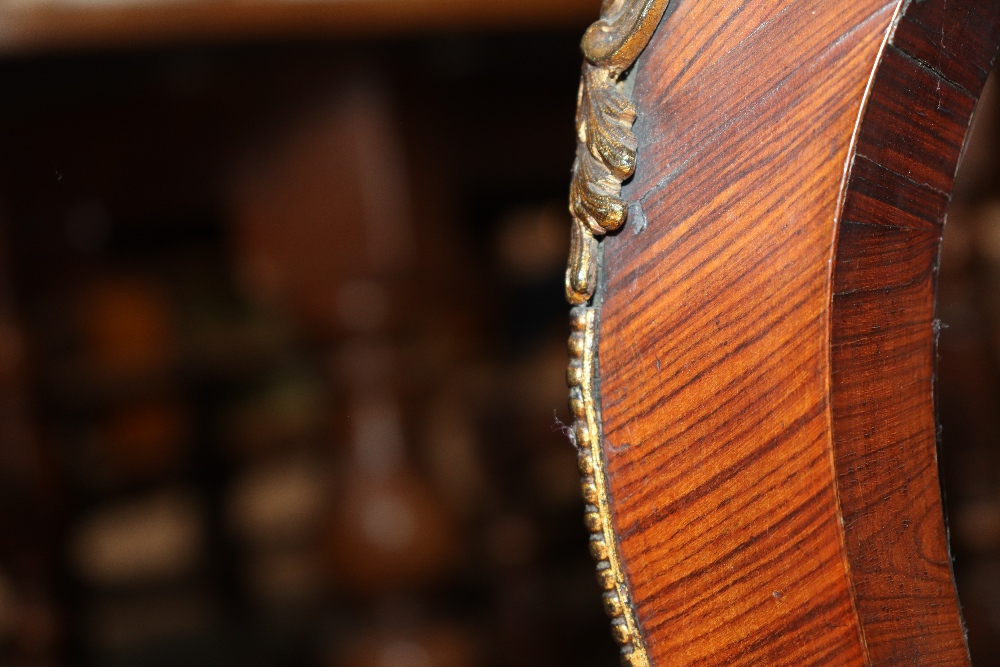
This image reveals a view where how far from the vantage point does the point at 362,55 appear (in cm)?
118

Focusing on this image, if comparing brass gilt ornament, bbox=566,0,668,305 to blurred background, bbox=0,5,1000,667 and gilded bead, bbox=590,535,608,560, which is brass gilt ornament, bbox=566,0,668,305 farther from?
blurred background, bbox=0,5,1000,667

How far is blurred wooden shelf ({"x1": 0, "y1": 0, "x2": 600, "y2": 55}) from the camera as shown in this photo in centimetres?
88

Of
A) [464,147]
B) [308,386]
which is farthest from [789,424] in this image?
[308,386]

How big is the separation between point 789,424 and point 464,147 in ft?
4.78

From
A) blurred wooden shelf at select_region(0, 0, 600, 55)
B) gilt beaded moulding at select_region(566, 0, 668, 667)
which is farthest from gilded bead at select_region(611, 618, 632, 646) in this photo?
blurred wooden shelf at select_region(0, 0, 600, 55)

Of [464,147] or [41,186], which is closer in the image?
[41,186]

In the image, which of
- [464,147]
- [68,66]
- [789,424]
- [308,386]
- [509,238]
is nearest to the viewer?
[789,424]

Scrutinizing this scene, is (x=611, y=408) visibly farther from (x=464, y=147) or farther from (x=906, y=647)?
(x=464, y=147)

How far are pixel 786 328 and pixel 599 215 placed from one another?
0.05 metres

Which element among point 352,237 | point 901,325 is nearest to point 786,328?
point 901,325

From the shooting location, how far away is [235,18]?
3.04ft

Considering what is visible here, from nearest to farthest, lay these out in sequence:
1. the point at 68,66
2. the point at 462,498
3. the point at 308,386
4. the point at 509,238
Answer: the point at 68,66, the point at 462,498, the point at 509,238, the point at 308,386

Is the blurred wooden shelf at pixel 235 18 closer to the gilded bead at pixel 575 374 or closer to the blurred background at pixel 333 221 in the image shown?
the blurred background at pixel 333 221

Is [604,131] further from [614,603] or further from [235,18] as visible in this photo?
[235,18]
